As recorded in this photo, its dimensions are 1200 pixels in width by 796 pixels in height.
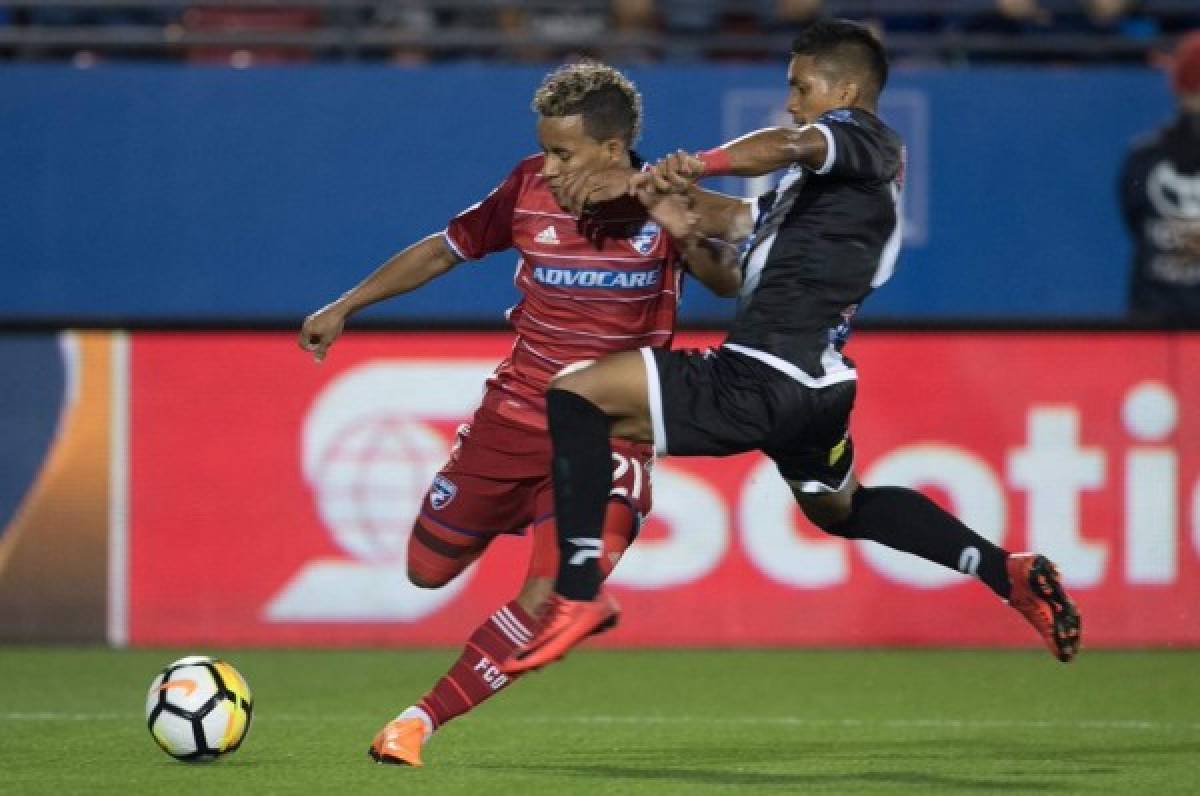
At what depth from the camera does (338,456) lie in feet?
29.5

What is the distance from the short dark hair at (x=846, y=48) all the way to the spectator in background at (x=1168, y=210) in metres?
4.38

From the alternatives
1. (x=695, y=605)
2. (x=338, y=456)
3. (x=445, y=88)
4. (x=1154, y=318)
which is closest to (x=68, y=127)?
(x=445, y=88)

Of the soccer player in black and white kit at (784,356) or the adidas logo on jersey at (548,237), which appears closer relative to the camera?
the soccer player in black and white kit at (784,356)

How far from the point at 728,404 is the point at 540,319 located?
2.60ft

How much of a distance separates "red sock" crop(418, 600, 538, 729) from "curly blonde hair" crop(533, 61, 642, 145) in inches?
50.9

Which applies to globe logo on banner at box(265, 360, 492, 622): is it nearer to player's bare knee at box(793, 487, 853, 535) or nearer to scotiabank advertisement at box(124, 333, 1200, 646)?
scotiabank advertisement at box(124, 333, 1200, 646)

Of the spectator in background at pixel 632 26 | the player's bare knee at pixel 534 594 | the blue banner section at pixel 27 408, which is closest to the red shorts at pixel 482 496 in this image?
the player's bare knee at pixel 534 594

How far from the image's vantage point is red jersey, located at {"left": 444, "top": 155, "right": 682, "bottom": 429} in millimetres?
6164

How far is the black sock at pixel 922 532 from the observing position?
20.5 ft

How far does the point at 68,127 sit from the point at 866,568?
17.0 feet

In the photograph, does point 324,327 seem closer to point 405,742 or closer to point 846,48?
point 405,742

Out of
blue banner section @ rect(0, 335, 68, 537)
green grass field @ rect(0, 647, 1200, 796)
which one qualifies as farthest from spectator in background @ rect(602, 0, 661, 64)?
green grass field @ rect(0, 647, 1200, 796)

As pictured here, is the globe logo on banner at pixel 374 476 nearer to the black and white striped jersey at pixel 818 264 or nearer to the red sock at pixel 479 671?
the red sock at pixel 479 671

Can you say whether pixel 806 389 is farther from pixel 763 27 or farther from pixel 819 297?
pixel 763 27
